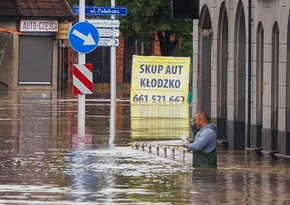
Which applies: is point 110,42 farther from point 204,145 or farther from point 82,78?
point 204,145

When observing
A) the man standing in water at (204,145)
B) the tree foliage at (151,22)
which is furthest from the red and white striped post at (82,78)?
the tree foliage at (151,22)

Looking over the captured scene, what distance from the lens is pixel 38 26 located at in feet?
236

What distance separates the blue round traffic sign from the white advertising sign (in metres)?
40.4

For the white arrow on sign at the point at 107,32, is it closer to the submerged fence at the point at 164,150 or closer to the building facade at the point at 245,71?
the building facade at the point at 245,71

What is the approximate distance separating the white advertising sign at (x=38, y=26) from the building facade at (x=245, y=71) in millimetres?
39410

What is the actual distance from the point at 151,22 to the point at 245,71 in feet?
134

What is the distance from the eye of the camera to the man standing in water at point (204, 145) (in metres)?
20.0

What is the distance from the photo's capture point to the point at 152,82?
2053 inches

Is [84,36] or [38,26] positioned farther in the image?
[38,26]

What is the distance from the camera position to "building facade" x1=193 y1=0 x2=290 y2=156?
25.0 metres

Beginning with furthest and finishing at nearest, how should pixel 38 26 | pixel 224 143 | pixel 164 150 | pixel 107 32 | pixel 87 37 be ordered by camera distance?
pixel 38 26, pixel 107 32, pixel 87 37, pixel 224 143, pixel 164 150

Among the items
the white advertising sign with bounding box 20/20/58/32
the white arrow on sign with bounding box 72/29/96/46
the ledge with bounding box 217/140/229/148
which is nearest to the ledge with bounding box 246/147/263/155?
the ledge with bounding box 217/140/229/148

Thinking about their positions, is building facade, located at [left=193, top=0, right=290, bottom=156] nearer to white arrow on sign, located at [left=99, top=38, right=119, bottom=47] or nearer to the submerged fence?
the submerged fence

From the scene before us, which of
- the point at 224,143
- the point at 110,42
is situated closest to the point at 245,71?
the point at 224,143
